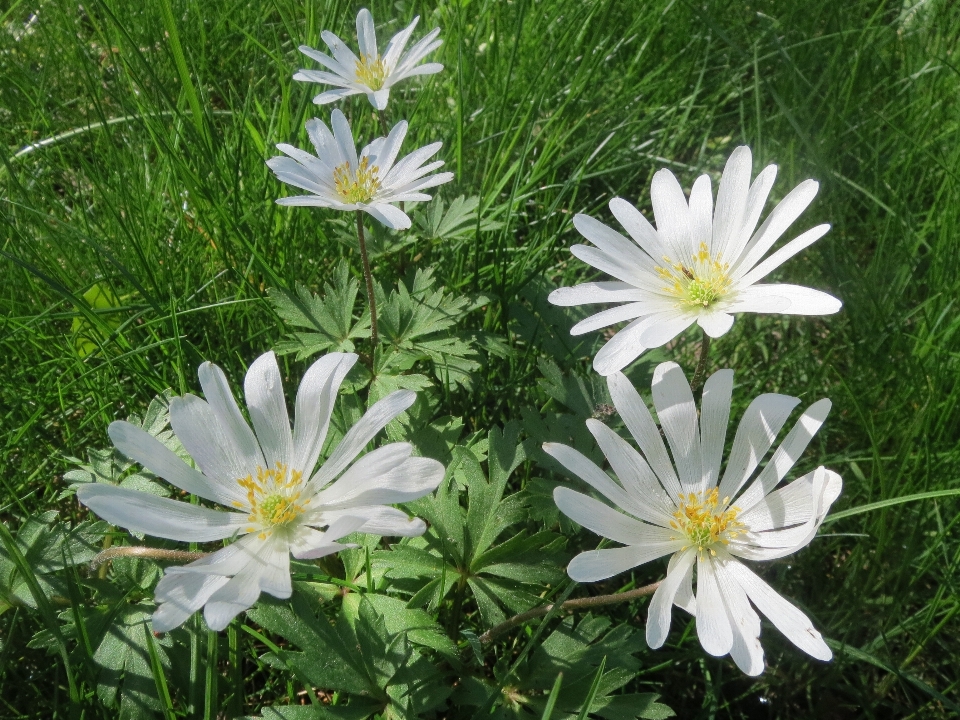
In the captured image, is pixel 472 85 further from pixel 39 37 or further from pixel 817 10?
pixel 39 37

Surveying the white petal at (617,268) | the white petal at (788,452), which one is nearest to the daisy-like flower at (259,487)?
the white petal at (617,268)

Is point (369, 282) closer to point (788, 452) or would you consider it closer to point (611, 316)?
point (611, 316)

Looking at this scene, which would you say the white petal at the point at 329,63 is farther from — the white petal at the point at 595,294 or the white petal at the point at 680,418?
the white petal at the point at 680,418

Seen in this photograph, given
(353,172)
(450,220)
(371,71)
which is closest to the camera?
(353,172)

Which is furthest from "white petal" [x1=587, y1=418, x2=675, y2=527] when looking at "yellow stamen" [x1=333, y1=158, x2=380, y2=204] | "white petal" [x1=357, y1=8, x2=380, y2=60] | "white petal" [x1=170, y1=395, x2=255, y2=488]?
"white petal" [x1=357, y1=8, x2=380, y2=60]

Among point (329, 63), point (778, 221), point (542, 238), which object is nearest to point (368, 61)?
point (329, 63)

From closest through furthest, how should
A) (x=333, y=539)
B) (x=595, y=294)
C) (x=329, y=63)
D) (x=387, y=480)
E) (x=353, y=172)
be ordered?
(x=333, y=539)
(x=387, y=480)
(x=595, y=294)
(x=353, y=172)
(x=329, y=63)

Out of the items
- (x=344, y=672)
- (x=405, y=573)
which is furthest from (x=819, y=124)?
(x=344, y=672)

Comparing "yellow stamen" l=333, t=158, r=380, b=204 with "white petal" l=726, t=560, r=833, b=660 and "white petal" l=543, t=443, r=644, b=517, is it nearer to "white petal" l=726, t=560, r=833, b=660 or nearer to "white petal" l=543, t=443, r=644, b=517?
"white petal" l=543, t=443, r=644, b=517
